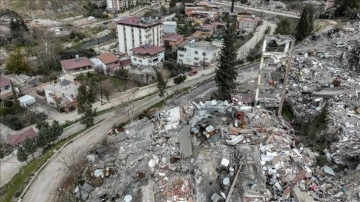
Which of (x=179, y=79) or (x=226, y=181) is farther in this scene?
(x=179, y=79)

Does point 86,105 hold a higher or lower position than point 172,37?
lower

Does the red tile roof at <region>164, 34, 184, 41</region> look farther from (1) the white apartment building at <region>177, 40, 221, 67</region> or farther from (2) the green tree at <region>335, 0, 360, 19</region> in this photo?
(2) the green tree at <region>335, 0, 360, 19</region>

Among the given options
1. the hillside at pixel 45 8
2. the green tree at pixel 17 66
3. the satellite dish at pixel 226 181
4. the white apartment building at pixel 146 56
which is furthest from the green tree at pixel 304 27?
the hillside at pixel 45 8

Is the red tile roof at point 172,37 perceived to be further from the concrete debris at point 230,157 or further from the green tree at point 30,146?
the green tree at point 30,146

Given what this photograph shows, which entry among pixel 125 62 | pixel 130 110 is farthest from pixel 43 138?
pixel 125 62

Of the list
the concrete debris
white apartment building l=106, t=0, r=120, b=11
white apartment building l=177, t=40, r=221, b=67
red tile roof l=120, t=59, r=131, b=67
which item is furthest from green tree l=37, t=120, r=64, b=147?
white apartment building l=106, t=0, r=120, b=11

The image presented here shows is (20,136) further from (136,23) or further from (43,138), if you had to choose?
(136,23)

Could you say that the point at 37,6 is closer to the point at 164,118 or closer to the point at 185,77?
the point at 185,77
